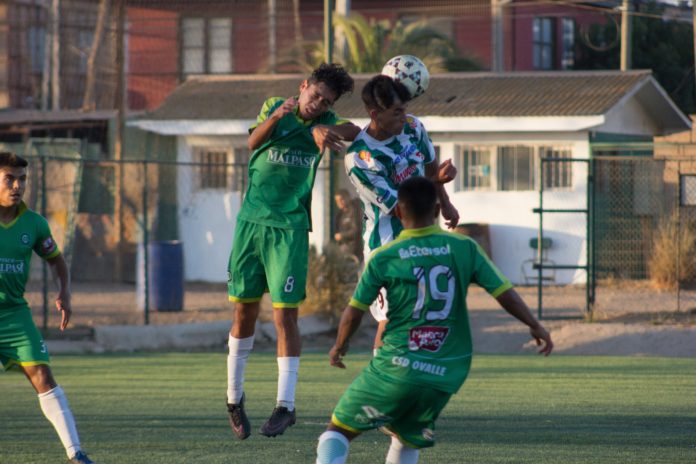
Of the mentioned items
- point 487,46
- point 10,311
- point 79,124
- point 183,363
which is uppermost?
point 487,46

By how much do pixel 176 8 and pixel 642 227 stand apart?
18.8m

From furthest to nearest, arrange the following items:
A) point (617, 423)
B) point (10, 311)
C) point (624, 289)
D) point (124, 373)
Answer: point (624, 289), point (124, 373), point (617, 423), point (10, 311)

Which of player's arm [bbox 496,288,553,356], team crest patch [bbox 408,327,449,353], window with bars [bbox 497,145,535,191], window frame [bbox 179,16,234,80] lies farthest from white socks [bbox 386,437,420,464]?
window frame [bbox 179,16,234,80]

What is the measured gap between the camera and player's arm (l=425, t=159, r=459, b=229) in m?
7.50

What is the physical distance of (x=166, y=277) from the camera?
832 inches

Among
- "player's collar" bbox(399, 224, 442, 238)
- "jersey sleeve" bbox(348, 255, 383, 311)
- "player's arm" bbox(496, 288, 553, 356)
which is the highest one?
"player's collar" bbox(399, 224, 442, 238)

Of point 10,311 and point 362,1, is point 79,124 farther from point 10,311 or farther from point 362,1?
point 10,311

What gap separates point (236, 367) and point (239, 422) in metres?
0.38

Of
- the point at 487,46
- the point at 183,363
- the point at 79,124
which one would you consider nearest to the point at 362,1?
the point at 487,46

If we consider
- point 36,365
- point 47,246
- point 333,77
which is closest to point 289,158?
point 333,77

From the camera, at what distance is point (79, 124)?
Answer: 30500 mm

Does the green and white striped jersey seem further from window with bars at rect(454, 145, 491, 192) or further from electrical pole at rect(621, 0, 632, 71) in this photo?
electrical pole at rect(621, 0, 632, 71)

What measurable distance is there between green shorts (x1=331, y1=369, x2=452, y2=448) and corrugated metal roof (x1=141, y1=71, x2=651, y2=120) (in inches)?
780

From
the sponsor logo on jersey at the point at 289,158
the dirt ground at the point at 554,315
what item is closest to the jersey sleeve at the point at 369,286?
the sponsor logo on jersey at the point at 289,158
